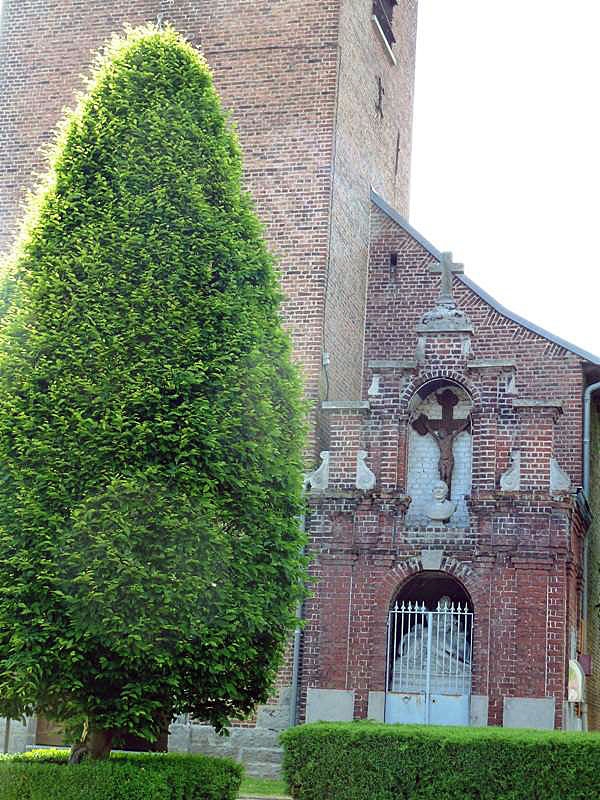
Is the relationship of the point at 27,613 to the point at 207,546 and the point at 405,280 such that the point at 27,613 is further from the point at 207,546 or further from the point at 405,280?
the point at 405,280

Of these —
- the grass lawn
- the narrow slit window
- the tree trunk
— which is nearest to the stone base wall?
the grass lawn

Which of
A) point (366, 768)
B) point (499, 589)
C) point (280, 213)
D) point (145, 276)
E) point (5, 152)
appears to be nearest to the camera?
point (145, 276)

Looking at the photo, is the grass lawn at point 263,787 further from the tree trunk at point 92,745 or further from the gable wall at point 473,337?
the gable wall at point 473,337

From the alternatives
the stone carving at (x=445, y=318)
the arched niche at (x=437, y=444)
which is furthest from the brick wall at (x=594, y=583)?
the stone carving at (x=445, y=318)

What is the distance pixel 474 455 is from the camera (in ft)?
58.2

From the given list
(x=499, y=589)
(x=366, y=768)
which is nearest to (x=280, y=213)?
(x=499, y=589)

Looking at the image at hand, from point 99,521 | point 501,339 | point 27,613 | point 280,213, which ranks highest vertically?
point 280,213

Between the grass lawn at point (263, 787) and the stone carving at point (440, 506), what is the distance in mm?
4185

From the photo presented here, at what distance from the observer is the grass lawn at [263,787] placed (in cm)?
1652

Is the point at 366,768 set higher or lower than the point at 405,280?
lower

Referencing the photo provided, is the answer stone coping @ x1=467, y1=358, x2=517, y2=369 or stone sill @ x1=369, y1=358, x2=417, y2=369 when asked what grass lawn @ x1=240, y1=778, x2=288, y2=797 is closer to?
stone sill @ x1=369, y1=358, x2=417, y2=369

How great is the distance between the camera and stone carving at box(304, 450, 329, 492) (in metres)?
18.1

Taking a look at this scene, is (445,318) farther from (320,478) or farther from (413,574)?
(413,574)

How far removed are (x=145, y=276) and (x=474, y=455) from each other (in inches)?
278
